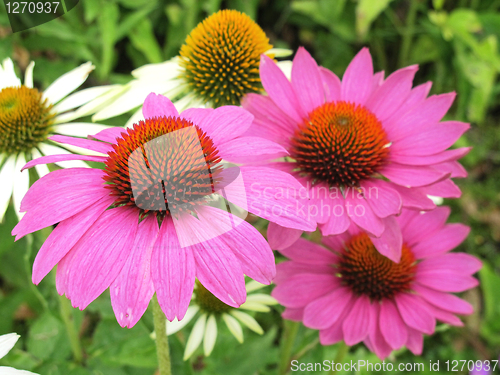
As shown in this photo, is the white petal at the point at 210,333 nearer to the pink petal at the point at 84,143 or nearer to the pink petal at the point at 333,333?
the pink petal at the point at 333,333

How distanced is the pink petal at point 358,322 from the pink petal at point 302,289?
0.19ft

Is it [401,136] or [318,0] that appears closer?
[401,136]

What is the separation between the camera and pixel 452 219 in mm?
2227

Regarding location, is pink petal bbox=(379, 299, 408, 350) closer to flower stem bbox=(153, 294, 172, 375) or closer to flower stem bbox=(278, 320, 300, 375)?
flower stem bbox=(278, 320, 300, 375)

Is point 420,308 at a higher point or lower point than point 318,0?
lower

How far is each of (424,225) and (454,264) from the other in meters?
0.10

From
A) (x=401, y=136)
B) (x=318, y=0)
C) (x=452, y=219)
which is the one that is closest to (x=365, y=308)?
(x=401, y=136)

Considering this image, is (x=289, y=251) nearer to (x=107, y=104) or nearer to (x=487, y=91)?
(x=107, y=104)

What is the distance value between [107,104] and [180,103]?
15cm

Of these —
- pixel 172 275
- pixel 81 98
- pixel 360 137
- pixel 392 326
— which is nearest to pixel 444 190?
pixel 360 137

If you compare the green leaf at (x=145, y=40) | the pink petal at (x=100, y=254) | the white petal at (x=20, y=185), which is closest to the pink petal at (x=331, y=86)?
the pink petal at (x=100, y=254)

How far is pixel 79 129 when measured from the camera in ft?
2.76

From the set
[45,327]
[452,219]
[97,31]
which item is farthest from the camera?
[452,219]

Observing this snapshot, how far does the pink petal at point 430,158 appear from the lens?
2.26ft
